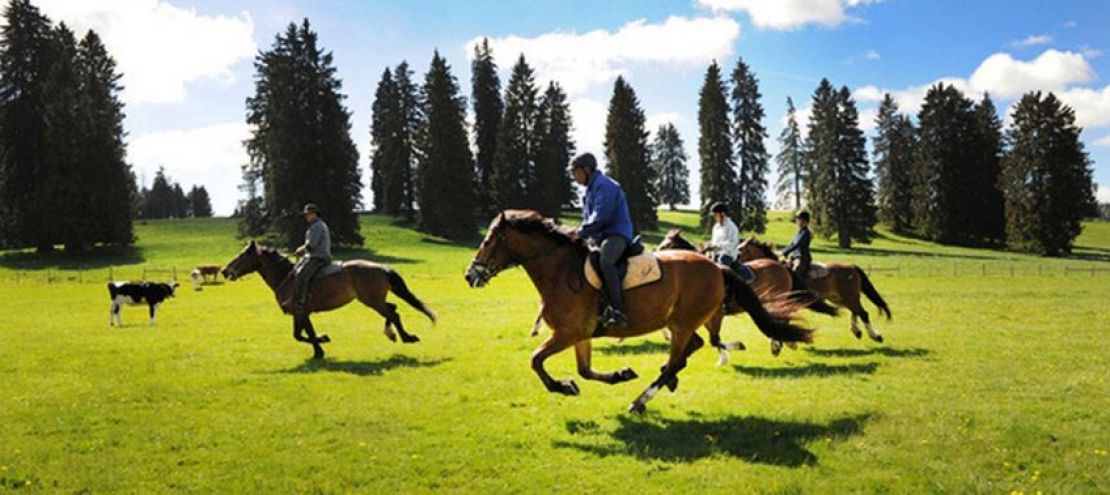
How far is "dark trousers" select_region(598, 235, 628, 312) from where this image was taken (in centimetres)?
866

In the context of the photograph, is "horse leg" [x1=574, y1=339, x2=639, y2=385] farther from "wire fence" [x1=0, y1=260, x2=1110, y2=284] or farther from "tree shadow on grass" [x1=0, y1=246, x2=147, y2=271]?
"tree shadow on grass" [x1=0, y1=246, x2=147, y2=271]

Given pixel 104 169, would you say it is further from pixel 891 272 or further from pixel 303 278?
pixel 891 272

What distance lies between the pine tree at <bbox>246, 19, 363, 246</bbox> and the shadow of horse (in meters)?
48.3

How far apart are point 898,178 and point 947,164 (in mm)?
7462

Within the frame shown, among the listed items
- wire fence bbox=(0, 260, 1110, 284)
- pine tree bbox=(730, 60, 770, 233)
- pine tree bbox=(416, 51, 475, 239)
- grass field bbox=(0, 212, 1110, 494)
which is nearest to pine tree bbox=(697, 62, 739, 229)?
pine tree bbox=(730, 60, 770, 233)

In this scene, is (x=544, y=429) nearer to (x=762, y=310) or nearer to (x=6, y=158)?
(x=762, y=310)

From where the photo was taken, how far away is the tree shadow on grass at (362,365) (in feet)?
41.5

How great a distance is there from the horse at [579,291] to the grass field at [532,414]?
2.37ft

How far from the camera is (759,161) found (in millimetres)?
68438

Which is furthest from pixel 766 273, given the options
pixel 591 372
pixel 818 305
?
pixel 591 372

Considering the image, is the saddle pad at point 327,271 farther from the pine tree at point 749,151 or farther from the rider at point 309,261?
the pine tree at point 749,151

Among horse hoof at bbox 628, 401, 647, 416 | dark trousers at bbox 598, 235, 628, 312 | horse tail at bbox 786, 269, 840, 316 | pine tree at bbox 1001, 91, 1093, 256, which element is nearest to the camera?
dark trousers at bbox 598, 235, 628, 312

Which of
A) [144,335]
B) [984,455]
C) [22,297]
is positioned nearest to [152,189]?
[22,297]

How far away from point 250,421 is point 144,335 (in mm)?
11805
